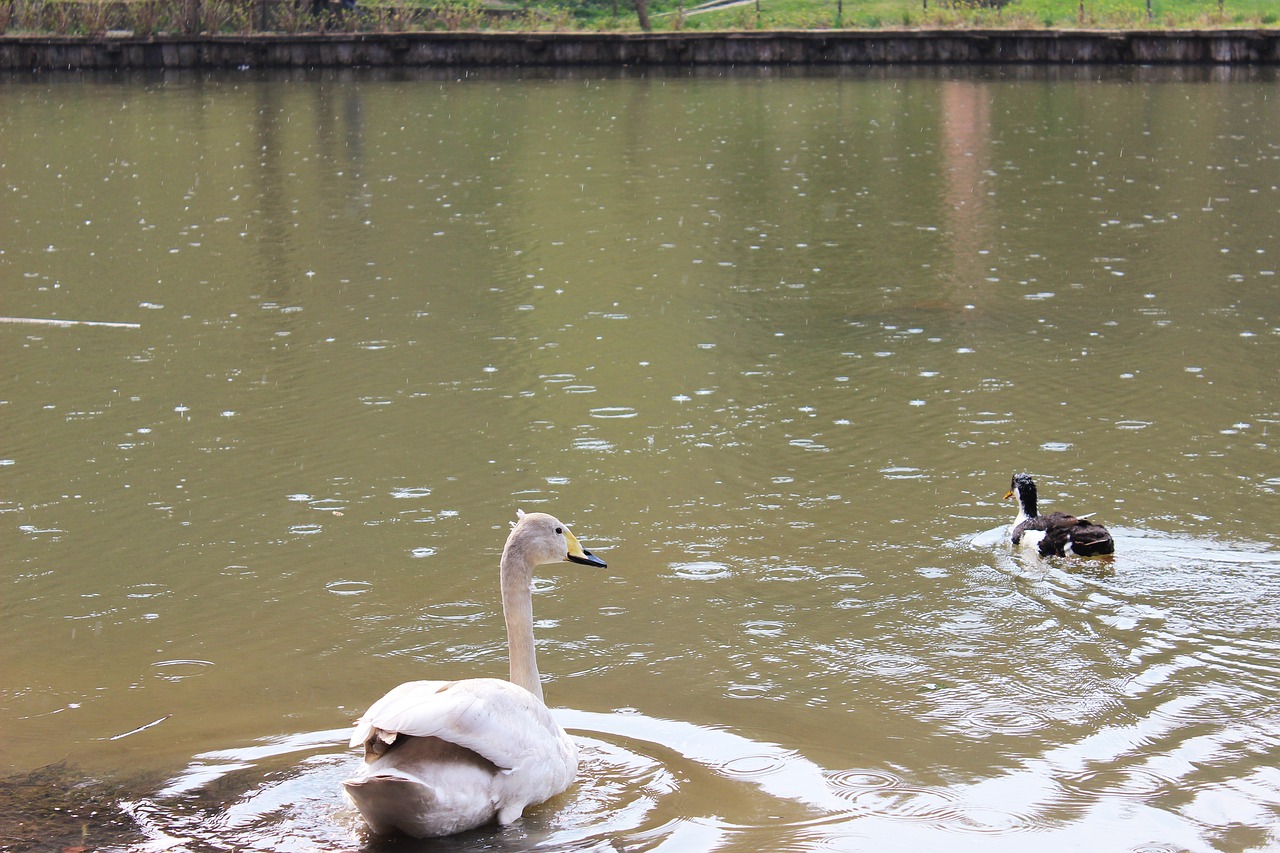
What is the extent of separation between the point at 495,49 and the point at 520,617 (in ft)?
139

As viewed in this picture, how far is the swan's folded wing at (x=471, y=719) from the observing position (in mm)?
5516

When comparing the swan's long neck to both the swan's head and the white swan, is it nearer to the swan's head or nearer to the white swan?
the swan's head

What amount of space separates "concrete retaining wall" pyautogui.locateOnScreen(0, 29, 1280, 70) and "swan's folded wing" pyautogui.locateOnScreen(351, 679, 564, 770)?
41.5 m

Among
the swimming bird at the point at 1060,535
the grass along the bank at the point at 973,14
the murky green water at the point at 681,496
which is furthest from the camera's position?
the grass along the bank at the point at 973,14

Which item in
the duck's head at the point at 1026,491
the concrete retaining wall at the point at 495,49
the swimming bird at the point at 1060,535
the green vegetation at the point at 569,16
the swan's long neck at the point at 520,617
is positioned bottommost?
the swimming bird at the point at 1060,535

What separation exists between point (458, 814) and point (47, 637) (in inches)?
140

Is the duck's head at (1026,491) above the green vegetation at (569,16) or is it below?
below

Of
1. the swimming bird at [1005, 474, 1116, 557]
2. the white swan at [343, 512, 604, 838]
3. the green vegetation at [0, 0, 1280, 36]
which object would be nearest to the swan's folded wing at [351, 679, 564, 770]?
the white swan at [343, 512, 604, 838]

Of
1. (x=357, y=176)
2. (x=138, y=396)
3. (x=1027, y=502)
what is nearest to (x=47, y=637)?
(x=138, y=396)

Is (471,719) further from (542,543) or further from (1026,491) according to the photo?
(1026,491)

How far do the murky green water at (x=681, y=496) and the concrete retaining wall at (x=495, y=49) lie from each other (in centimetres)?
2280

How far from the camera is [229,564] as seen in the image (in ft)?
30.3

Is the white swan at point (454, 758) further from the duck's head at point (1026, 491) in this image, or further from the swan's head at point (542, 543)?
the duck's head at point (1026, 491)

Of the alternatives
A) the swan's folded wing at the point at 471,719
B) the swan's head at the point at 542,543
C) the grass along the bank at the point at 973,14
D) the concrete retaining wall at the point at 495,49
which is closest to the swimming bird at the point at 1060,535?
the swan's head at the point at 542,543
